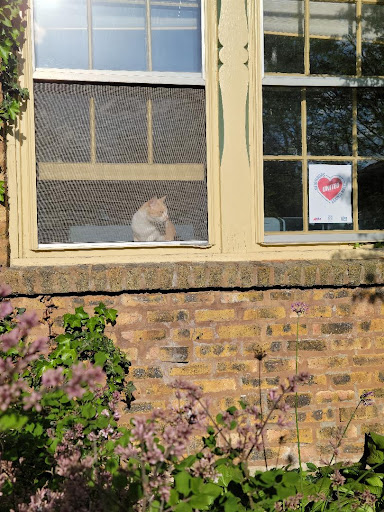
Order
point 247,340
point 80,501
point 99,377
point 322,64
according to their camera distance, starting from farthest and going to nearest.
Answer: point 322,64 < point 247,340 < point 80,501 < point 99,377

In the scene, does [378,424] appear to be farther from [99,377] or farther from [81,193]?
[99,377]

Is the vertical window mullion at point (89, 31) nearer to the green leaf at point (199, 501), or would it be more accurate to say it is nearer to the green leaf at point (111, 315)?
the green leaf at point (111, 315)

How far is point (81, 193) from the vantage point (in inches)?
130

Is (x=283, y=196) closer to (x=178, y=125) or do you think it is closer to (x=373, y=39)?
(x=178, y=125)

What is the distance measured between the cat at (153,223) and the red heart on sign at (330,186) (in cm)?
103

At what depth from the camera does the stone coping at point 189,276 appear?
310 cm

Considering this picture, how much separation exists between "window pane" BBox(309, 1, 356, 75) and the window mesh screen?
2.72 feet

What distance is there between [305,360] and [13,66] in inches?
98.2

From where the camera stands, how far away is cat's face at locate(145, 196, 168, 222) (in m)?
3.40

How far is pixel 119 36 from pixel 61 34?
0.35m

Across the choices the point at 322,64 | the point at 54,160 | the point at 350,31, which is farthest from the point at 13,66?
the point at 350,31

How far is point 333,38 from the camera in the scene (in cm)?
358

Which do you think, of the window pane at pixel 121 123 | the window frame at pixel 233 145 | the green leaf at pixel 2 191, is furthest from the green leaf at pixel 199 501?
the window pane at pixel 121 123

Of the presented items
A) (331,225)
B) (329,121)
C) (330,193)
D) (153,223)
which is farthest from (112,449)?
(329,121)
